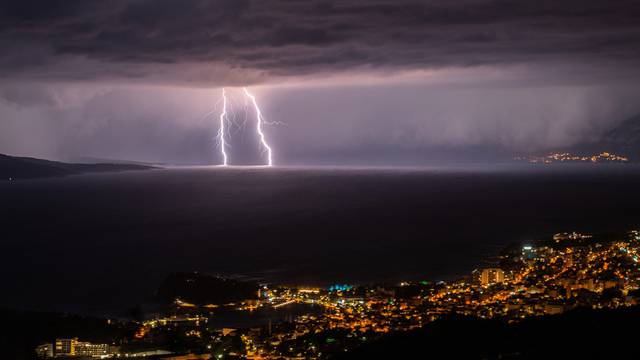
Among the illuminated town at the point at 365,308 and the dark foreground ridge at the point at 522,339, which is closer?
the dark foreground ridge at the point at 522,339

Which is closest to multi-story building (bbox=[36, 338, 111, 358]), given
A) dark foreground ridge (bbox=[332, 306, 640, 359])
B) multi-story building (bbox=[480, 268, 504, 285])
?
dark foreground ridge (bbox=[332, 306, 640, 359])

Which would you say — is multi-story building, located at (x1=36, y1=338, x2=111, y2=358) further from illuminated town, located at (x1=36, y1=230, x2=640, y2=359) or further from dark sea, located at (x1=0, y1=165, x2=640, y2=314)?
dark sea, located at (x1=0, y1=165, x2=640, y2=314)

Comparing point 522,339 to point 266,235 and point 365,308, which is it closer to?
point 365,308

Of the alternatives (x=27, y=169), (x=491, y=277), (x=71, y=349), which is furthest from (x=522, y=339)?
(x=27, y=169)

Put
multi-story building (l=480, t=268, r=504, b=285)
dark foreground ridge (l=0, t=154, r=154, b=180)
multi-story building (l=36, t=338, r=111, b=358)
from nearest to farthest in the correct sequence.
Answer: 1. multi-story building (l=36, t=338, r=111, b=358)
2. multi-story building (l=480, t=268, r=504, b=285)
3. dark foreground ridge (l=0, t=154, r=154, b=180)

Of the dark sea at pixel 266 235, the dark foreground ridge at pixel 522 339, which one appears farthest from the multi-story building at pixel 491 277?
the dark foreground ridge at pixel 522 339

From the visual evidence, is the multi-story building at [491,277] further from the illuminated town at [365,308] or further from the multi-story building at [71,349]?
the multi-story building at [71,349]
